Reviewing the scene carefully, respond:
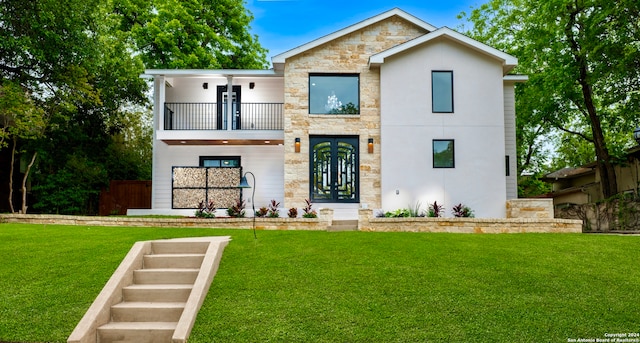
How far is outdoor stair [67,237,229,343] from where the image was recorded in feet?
21.5

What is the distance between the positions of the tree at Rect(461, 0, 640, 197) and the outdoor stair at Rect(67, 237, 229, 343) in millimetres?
15498

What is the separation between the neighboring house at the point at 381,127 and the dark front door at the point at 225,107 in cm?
79

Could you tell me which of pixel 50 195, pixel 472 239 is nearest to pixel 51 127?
pixel 50 195

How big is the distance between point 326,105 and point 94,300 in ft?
36.3

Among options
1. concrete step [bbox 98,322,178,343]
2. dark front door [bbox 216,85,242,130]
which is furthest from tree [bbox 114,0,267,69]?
concrete step [bbox 98,322,178,343]

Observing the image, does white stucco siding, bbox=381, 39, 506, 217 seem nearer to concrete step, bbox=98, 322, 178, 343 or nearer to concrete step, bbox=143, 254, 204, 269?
concrete step, bbox=143, 254, 204, 269

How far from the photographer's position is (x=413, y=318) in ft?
21.5

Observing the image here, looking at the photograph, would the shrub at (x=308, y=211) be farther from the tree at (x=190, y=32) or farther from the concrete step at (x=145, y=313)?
the tree at (x=190, y=32)

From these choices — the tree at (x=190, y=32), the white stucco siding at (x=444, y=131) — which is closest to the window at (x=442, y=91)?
the white stucco siding at (x=444, y=131)

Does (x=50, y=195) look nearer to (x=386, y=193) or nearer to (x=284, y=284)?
(x=386, y=193)

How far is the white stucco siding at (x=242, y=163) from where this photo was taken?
59.5ft

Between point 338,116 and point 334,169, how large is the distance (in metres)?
1.74

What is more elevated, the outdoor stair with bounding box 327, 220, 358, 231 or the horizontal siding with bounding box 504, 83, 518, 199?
the horizontal siding with bounding box 504, 83, 518, 199

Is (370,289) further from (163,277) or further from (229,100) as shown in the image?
(229,100)
